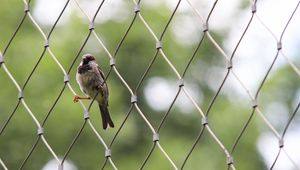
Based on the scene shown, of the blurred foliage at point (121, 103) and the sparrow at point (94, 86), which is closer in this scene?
the sparrow at point (94, 86)

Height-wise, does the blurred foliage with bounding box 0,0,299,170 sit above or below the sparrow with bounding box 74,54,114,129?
above

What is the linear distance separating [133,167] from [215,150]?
1314mm

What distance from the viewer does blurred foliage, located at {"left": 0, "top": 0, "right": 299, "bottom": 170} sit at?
15969 mm

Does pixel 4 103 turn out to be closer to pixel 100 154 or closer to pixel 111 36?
pixel 100 154

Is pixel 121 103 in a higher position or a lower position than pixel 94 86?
higher

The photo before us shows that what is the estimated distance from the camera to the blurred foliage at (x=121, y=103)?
16.0m

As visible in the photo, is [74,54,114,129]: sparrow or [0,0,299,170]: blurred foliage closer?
[74,54,114,129]: sparrow

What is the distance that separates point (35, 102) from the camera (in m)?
16.4

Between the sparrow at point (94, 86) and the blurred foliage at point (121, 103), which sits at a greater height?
the blurred foliage at point (121, 103)

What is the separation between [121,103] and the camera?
17391 millimetres

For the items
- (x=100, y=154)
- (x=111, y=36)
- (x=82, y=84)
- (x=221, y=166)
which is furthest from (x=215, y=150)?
(x=82, y=84)

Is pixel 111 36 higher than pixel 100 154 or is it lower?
higher

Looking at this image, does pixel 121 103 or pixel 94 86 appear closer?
pixel 94 86

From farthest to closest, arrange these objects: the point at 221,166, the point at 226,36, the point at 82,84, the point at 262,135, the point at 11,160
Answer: the point at 226,36 < the point at 262,135 < the point at 221,166 < the point at 11,160 < the point at 82,84
